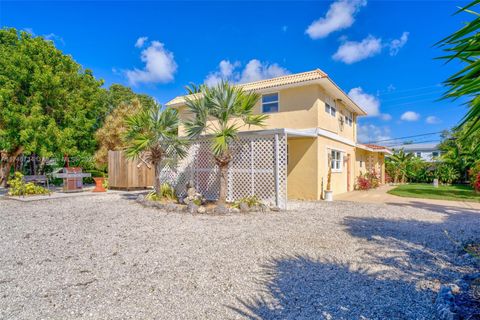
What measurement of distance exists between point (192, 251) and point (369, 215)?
6457 millimetres

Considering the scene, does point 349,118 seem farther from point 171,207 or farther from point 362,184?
point 171,207

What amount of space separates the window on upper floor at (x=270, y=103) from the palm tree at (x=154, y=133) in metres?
5.39

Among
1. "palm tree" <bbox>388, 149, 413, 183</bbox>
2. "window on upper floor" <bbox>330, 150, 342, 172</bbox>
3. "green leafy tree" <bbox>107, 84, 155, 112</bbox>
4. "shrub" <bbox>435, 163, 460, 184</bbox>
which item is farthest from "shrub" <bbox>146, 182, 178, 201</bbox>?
"shrub" <bbox>435, 163, 460, 184</bbox>

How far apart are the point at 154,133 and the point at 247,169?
13.5ft

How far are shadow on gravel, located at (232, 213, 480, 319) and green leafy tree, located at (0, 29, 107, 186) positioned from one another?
1463 centimetres

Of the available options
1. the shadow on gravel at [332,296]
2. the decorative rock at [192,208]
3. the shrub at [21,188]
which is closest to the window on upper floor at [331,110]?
the decorative rock at [192,208]

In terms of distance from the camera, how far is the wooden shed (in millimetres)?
16359

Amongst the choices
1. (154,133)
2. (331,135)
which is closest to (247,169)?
(154,133)

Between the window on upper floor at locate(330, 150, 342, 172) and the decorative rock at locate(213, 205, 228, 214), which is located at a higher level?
the window on upper floor at locate(330, 150, 342, 172)

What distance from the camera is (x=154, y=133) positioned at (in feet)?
35.4

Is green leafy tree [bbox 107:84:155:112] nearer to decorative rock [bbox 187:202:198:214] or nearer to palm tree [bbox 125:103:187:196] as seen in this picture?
palm tree [bbox 125:103:187:196]

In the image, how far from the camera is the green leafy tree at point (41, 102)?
44.2 feet

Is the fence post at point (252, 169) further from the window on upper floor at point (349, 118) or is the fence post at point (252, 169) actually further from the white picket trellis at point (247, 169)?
the window on upper floor at point (349, 118)

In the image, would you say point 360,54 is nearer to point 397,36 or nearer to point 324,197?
point 397,36
